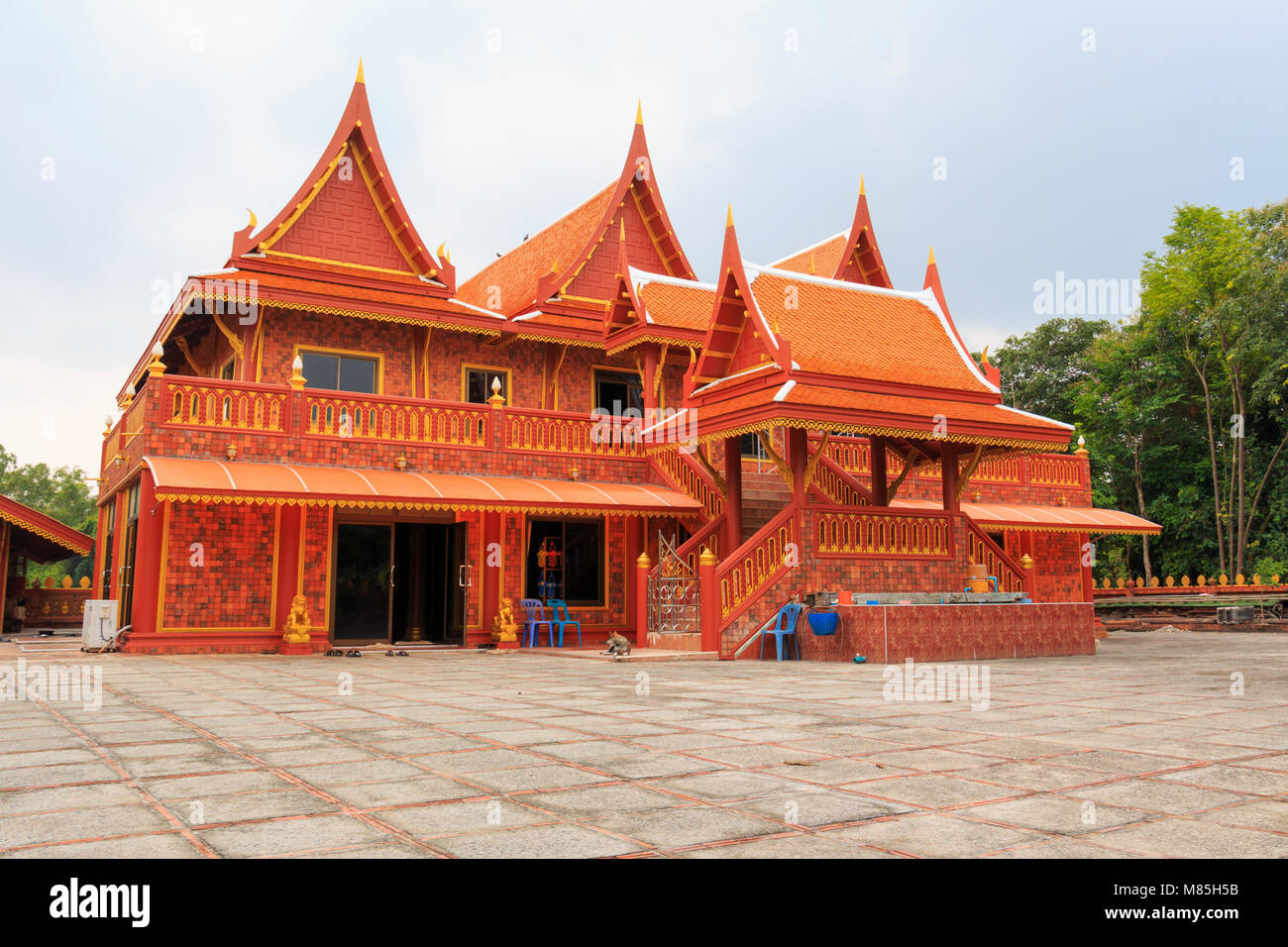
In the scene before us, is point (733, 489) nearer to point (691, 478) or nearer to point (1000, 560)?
point (691, 478)

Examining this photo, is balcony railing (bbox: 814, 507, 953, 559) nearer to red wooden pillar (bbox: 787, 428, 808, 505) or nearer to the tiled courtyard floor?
red wooden pillar (bbox: 787, 428, 808, 505)

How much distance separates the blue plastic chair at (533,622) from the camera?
1625 cm

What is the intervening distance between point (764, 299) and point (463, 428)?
5.22 metres

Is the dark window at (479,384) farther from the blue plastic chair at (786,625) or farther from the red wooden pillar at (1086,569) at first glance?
the red wooden pillar at (1086,569)

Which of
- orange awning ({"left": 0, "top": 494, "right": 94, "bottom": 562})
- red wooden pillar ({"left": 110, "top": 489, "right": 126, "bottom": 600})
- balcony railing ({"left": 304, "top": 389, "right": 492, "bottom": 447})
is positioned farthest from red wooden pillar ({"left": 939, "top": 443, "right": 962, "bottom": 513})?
orange awning ({"left": 0, "top": 494, "right": 94, "bottom": 562})

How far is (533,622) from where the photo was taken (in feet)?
53.2

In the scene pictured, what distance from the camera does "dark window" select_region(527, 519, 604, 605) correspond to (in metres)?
17.1

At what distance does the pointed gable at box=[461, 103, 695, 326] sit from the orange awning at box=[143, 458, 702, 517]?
12.2 ft

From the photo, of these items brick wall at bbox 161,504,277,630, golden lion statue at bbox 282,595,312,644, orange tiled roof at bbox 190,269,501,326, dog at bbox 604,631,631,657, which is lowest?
dog at bbox 604,631,631,657

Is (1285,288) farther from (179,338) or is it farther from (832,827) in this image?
(832,827)

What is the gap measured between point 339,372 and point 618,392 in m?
5.31

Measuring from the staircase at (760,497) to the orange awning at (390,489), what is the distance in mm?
833

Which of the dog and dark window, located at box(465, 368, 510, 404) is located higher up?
dark window, located at box(465, 368, 510, 404)

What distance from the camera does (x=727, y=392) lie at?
14.4 metres
